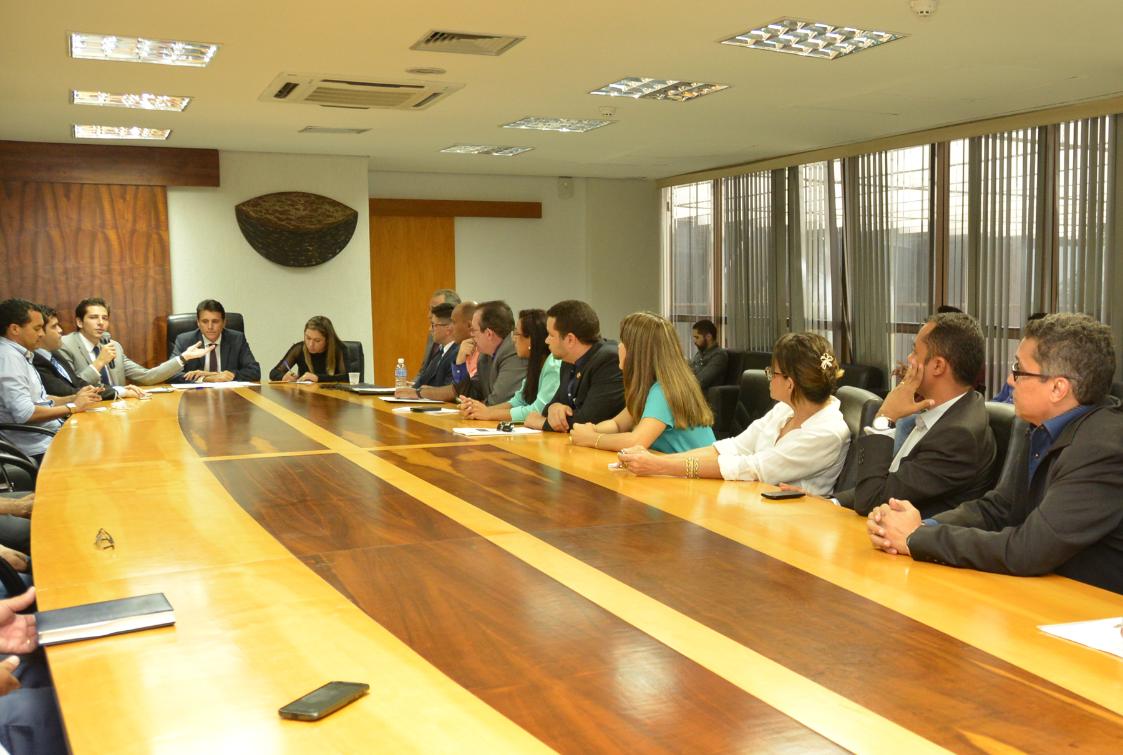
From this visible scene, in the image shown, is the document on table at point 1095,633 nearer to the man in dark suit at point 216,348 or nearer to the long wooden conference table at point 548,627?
the long wooden conference table at point 548,627

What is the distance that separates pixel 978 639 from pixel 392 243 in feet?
31.0

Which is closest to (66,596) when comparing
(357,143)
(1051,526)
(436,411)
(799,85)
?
(1051,526)

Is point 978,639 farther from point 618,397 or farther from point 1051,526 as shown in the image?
point 618,397

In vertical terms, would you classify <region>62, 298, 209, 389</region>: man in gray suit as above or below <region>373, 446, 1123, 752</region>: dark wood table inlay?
above

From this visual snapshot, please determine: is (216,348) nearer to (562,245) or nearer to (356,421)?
(356,421)

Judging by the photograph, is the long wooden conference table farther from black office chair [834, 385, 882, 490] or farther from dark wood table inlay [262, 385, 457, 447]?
dark wood table inlay [262, 385, 457, 447]

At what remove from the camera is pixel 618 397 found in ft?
14.9

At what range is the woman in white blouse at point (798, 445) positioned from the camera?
3271mm

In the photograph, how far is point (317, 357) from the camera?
7.58 metres

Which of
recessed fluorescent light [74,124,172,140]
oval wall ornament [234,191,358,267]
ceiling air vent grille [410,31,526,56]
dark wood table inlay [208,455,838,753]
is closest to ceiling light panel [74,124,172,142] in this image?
recessed fluorescent light [74,124,172,140]

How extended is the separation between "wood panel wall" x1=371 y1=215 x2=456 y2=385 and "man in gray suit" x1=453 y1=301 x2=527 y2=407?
15.9ft

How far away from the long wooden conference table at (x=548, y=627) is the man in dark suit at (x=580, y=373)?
1.26 m

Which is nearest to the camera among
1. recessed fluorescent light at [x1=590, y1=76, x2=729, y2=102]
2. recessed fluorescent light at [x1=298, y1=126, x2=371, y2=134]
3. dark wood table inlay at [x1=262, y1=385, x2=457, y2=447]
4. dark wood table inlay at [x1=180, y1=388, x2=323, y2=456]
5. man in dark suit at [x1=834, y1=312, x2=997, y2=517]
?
man in dark suit at [x1=834, y1=312, x2=997, y2=517]

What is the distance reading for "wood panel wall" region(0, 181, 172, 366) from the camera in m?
8.41
